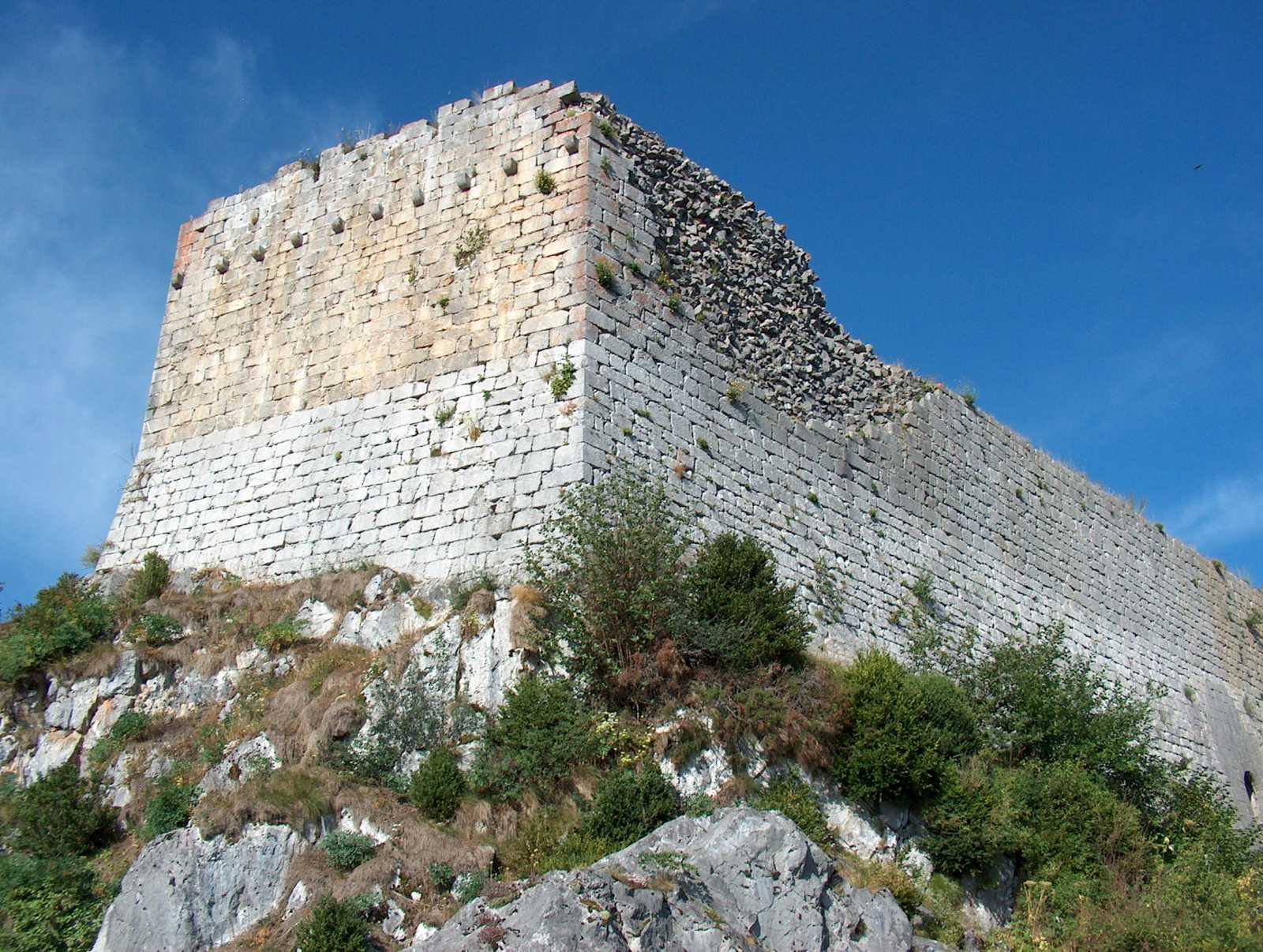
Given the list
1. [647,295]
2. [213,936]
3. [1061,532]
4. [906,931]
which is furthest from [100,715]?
[1061,532]

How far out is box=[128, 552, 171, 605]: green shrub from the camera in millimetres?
15984

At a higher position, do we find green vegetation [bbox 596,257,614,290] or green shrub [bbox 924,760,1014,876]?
green vegetation [bbox 596,257,614,290]

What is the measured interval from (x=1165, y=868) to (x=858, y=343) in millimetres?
8523

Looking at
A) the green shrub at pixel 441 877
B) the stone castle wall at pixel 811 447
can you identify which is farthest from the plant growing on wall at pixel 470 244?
the green shrub at pixel 441 877

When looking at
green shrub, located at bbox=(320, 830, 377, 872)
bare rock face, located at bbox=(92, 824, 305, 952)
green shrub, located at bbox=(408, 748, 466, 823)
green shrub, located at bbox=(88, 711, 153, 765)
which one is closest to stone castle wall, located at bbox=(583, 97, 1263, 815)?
green shrub, located at bbox=(408, 748, 466, 823)

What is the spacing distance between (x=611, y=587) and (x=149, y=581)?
618 centimetres

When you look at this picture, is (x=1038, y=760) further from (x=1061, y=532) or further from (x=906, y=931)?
(x=1061, y=532)

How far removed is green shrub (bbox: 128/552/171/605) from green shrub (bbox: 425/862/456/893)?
6.35 m

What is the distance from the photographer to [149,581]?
16.1m

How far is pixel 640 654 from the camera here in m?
12.8

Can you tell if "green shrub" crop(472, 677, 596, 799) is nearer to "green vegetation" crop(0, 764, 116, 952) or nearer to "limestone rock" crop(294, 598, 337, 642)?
"limestone rock" crop(294, 598, 337, 642)

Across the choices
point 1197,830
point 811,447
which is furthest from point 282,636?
point 1197,830

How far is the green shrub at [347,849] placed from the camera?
11.4m

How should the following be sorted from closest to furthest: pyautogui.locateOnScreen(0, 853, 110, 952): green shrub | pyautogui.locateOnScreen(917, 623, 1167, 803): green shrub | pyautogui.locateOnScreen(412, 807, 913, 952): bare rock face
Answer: pyautogui.locateOnScreen(412, 807, 913, 952): bare rock face
pyautogui.locateOnScreen(0, 853, 110, 952): green shrub
pyautogui.locateOnScreen(917, 623, 1167, 803): green shrub
